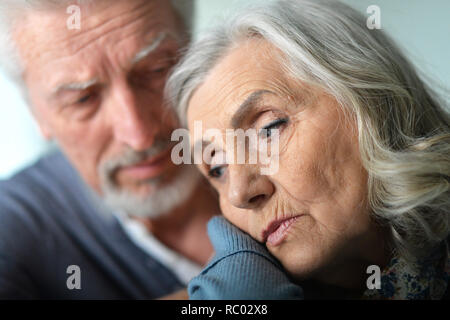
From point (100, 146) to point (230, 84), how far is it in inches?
22.0

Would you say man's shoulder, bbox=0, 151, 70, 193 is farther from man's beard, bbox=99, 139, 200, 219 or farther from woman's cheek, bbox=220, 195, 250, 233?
woman's cheek, bbox=220, 195, 250, 233

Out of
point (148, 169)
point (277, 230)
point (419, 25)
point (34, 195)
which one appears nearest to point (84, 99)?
point (148, 169)

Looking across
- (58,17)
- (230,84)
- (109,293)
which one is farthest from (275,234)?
(58,17)

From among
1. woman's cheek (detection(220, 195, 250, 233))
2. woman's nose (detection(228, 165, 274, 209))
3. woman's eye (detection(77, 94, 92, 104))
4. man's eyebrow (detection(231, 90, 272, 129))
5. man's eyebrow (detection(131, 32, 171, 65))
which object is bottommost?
woman's cheek (detection(220, 195, 250, 233))

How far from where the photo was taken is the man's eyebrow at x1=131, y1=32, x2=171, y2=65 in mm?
1194

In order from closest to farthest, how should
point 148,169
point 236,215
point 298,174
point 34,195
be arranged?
point 298,174
point 236,215
point 148,169
point 34,195

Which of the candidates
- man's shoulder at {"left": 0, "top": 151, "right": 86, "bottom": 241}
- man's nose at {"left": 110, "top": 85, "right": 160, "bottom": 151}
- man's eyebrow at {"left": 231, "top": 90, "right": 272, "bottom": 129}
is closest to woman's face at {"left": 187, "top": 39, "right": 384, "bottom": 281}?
man's eyebrow at {"left": 231, "top": 90, "right": 272, "bottom": 129}

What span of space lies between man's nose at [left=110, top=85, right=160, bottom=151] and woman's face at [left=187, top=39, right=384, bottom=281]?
1.24 feet

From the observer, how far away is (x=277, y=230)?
87 cm

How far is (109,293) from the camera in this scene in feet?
4.39

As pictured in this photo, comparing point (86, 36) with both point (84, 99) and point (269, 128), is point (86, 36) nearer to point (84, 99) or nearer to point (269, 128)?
point (84, 99)

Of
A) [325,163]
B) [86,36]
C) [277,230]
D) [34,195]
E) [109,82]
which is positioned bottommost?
[277,230]

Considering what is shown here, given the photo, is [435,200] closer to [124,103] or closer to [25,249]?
[124,103]

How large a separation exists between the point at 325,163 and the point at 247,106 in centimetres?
18
